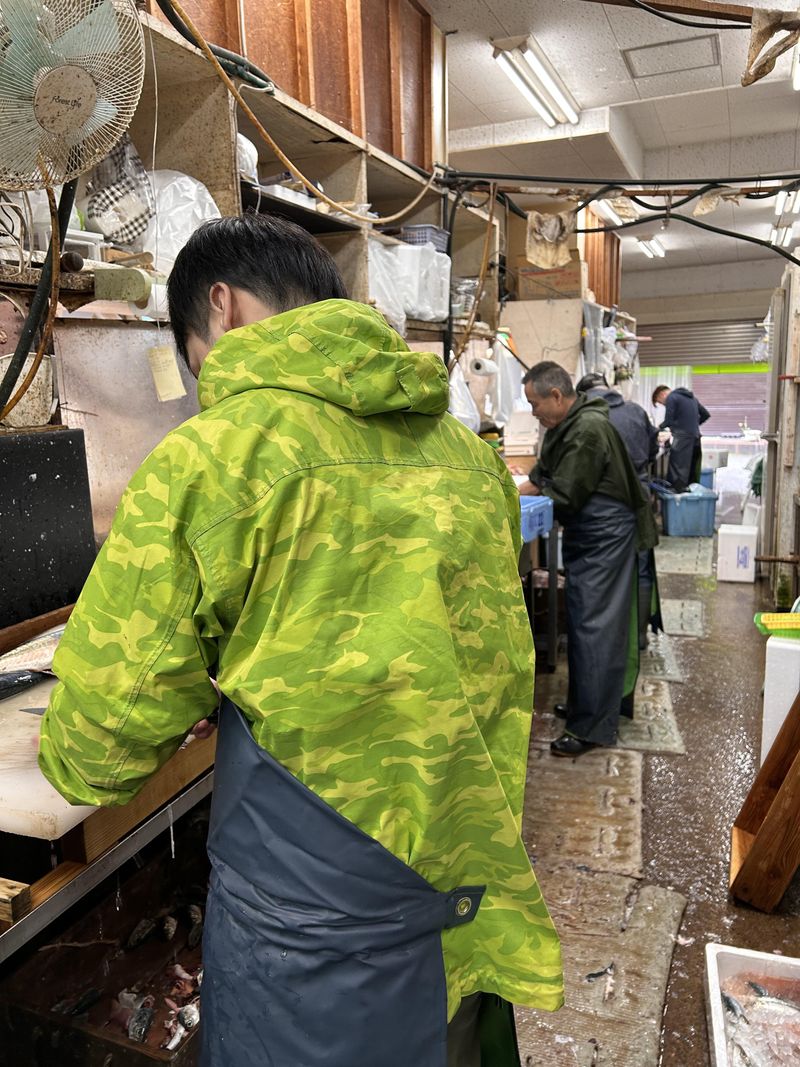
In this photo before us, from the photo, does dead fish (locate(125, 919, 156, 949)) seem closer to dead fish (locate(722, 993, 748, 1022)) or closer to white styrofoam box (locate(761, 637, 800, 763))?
dead fish (locate(722, 993, 748, 1022))

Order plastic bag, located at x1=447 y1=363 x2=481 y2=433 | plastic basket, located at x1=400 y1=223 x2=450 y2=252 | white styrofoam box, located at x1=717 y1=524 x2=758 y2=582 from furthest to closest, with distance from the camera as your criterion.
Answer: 1. white styrofoam box, located at x1=717 y1=524 x2=758 y2=582
2. plastic bag, located at x1=447 y1=363 x2=481 y2=433
3. plastic basket, located at x1=400 y1=223 x2=450 y2=252

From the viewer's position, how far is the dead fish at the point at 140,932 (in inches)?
78.4

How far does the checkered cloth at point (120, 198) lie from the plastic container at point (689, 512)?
8.49 meters

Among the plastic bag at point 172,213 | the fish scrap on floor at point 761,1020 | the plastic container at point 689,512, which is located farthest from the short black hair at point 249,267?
the plastic container at point 689,512

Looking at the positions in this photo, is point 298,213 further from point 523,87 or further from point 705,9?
point 523,87

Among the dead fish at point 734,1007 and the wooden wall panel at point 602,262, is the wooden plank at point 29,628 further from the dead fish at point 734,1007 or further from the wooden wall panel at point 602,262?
the wooden wall panel at point 602,262

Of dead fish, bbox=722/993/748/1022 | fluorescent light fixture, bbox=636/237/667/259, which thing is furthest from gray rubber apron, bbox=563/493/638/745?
fluorescent light fixture, bbox=636/237/667/259

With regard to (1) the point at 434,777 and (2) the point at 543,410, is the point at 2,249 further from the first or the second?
(2) the point at 543,410

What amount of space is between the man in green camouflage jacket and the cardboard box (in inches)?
245

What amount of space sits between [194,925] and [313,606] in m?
1.49

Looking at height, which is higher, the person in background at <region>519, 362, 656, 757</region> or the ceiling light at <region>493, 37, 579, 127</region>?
the ceiling light at <region>493, 37, 579, 127</region>

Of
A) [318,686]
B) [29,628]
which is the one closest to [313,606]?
[318,686]

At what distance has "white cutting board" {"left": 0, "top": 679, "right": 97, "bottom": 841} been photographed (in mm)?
1188

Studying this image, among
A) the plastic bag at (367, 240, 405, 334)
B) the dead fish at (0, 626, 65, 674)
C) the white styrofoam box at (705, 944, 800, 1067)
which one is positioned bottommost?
the white styrofoam box at (705, 944, 800, 1067)
